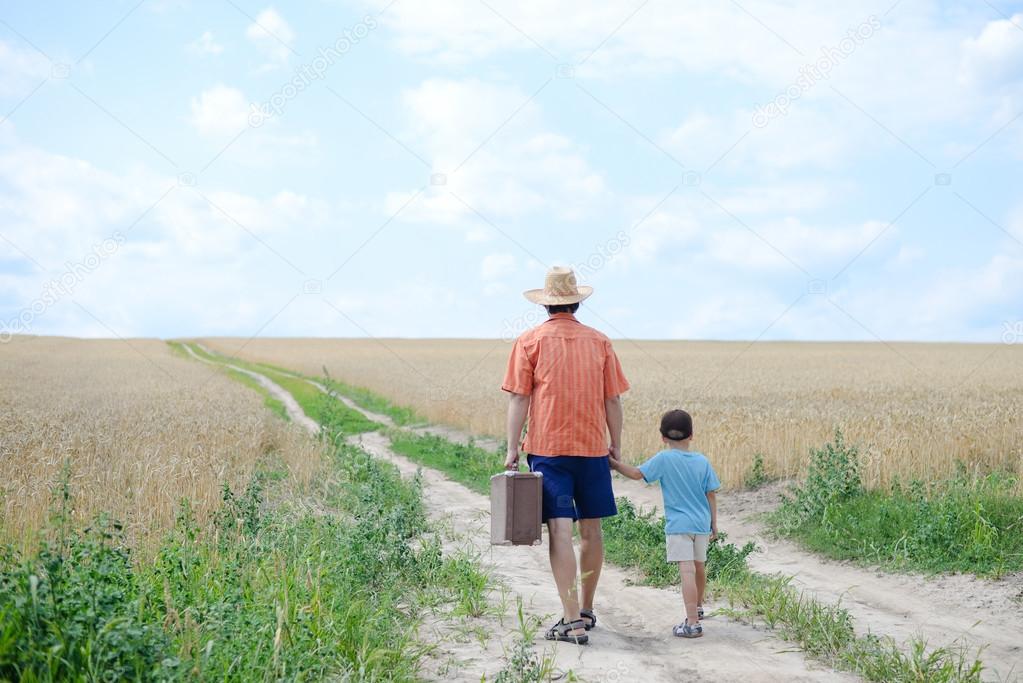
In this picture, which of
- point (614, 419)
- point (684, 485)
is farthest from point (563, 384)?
point (684, 485)

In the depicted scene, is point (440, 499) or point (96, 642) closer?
point (96, 642)

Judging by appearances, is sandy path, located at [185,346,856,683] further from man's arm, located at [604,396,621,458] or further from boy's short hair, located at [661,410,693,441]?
boy's short hair, located at [661,410,693,441]

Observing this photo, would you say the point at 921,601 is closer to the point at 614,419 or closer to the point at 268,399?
the point at 614,419

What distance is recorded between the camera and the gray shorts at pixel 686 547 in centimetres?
674

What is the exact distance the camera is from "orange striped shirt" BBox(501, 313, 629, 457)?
6.48m

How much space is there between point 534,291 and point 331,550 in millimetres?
2849

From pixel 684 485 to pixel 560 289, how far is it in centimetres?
179

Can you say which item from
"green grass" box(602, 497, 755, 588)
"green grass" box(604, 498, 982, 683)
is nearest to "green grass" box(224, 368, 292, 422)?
"green grass" box(602, 497, 755, 588)

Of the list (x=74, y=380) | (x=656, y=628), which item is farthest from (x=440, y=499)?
(x=74, y=380)

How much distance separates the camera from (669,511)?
689 centimetres

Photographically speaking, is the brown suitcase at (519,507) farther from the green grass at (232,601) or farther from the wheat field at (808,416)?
the wheat field at (808,416)

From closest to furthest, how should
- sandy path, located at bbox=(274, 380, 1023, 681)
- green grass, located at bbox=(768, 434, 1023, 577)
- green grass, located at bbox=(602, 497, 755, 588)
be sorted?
sandy path, located at bbox=(274, 380, 1023, 681) → green grass, located at bbox=(602, 497, 755, 588) → green grass, located at bbox=(768, 434, 1023, 577)

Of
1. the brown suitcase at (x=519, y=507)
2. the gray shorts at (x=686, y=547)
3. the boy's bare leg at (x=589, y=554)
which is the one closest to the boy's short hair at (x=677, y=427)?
the gray shorts at (x=686, y=547)

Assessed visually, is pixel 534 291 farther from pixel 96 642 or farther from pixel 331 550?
pixel 96 642
